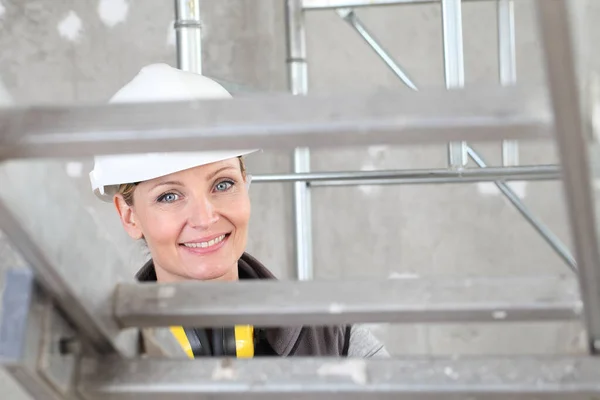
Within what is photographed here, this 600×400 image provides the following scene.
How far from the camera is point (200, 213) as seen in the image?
150 cm

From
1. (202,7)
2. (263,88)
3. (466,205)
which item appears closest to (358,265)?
(466,205)

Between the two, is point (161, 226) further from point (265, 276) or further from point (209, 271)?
point (265, 276)

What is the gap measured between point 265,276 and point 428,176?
608mm

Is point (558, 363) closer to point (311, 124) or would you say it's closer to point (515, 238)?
point (311, 124)

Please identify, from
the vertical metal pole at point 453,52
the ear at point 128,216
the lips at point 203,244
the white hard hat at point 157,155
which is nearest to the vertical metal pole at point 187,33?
the white hard hat at point 157,155

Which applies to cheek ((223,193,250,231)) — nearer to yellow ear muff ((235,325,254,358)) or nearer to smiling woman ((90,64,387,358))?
smiling woman ((90,64,387,358))

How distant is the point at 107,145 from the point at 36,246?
11cm

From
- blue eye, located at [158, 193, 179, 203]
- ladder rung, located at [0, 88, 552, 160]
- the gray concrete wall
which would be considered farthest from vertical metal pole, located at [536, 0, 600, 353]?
the gray concrete wall

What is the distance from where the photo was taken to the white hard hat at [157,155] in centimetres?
144

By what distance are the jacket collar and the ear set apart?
2.7 inches

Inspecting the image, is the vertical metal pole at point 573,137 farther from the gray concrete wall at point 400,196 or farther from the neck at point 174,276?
the gray concrete wall at point 400,196

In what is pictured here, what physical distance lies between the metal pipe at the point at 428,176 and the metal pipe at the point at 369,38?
12.7 inches

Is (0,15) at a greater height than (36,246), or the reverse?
(0,15)

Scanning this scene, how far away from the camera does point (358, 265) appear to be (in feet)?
10.8
